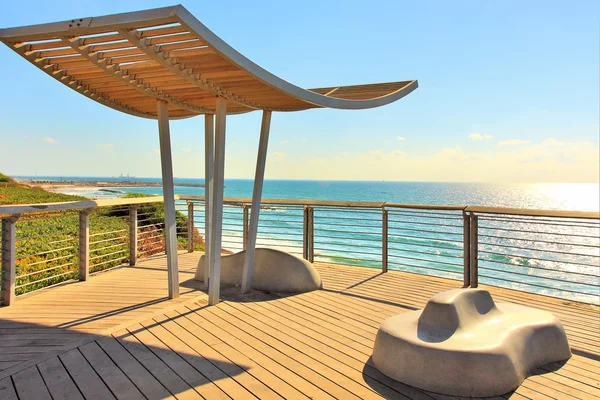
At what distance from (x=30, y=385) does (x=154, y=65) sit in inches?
93.5

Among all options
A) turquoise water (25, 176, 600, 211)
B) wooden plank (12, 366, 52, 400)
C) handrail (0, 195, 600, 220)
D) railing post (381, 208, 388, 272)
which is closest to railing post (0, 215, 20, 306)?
handrail (0, 195, 600, 220)

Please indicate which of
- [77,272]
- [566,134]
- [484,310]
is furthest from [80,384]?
[566,134]

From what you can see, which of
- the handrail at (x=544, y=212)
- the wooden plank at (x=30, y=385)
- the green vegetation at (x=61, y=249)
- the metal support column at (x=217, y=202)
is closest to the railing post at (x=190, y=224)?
the green vegetation at (x=61, y=249)

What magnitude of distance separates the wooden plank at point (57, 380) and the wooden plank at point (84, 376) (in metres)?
0.03

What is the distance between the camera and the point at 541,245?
19328 millimetres

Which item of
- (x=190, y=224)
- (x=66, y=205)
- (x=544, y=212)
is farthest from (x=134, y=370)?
→ (x=190, y=224)

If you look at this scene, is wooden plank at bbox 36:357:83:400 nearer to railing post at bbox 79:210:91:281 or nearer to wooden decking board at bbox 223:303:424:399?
wooden decking board at bbox 223:303:424:399

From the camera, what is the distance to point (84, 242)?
15.0 feet

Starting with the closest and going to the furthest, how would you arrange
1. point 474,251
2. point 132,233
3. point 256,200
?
point 256,200 < point 474,251 < point 132,233

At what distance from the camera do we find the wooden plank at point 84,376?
2080mm

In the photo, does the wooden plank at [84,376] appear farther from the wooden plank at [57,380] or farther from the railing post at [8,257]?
the railing post at [8,257]

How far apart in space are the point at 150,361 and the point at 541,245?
21591 mm

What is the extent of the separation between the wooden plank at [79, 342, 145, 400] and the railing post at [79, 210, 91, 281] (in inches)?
86.3

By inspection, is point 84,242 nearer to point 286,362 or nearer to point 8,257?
point 8,257
